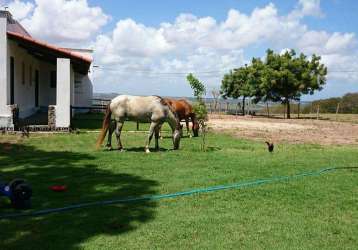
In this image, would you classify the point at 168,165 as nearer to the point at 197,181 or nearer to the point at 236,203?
the point at 197,181

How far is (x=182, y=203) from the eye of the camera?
729cm

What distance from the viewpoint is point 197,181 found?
904 centimetres

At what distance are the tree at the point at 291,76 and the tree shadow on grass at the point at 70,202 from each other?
1230 inches

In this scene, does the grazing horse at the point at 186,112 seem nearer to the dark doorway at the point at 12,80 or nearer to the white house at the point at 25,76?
the white house at the point at 25,76

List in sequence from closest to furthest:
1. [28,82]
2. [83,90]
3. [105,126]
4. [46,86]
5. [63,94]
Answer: [105,126], [63,94], [28,82], [46,86], [83,90]

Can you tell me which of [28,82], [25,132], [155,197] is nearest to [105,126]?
[25,132]

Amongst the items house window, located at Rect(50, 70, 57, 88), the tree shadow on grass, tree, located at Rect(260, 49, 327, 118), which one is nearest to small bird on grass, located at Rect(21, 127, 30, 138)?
the tree shadow on grass

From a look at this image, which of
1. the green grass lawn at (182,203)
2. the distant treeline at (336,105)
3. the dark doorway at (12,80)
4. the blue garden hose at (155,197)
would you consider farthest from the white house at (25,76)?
the distant treeline at (336,105)

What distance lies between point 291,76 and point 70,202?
35316mm

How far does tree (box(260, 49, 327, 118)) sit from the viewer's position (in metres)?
40.7

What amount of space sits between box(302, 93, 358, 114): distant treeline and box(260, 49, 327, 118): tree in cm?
1295

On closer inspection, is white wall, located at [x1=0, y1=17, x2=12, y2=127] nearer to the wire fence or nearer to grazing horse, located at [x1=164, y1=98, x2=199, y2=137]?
grazing horse, located at [x1=164, y1=98, x2=199, y2=137]

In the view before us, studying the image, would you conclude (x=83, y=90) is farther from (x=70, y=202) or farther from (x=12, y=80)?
(x=70, y=202)

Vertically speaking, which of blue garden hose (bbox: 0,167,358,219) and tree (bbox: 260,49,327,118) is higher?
tree (bbox: 260,49,327,118)
